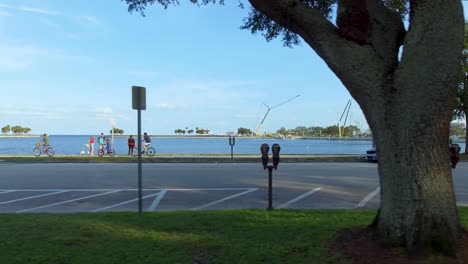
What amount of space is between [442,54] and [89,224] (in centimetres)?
528

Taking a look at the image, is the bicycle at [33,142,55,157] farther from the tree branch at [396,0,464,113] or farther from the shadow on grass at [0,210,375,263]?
the tree branch at [396,0,464,113]

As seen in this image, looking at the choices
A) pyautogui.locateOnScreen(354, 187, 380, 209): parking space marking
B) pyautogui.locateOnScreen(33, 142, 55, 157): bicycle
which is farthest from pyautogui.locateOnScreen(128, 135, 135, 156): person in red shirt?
pyautogui.locateOnScreen(354, 187, 380, 209): parking space marking

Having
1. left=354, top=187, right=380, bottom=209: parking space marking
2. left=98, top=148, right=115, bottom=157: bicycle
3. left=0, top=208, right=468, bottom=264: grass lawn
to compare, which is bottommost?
left=354, top=187, right=380, bottom=209: parking space marking

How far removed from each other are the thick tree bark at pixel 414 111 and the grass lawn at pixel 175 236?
3.26 feet

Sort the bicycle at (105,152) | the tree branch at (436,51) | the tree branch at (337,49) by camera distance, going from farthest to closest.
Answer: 1. the bicycle at (105,152)
2. the tree branch at (337,49)
3. the tree branch at (436,51)

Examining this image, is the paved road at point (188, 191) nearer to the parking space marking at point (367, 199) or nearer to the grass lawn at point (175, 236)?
the parking space marking at point (367, 199)

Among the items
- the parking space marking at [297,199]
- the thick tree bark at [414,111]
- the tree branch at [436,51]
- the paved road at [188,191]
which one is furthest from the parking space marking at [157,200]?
the tree branch at [436,51]

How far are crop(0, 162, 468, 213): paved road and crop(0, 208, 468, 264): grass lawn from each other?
2479 millimetres

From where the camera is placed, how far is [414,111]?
521cm

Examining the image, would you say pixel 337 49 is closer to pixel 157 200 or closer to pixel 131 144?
pixel 157 200

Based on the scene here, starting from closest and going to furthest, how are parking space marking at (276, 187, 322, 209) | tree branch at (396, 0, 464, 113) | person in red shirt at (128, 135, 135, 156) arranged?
tree branch at (396, 0, 464, 113) → parking space marking at (276, 187, 322, 209) → person in red shirt at (128, 135, 135, 156)

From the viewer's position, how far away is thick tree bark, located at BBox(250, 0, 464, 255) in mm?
5191

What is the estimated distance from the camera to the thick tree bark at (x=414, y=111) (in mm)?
5191

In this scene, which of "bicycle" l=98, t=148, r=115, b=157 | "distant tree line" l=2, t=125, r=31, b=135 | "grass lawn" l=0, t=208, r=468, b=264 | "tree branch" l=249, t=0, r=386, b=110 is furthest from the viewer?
"distant tree line" l=2, t=125, r=31, b=135
